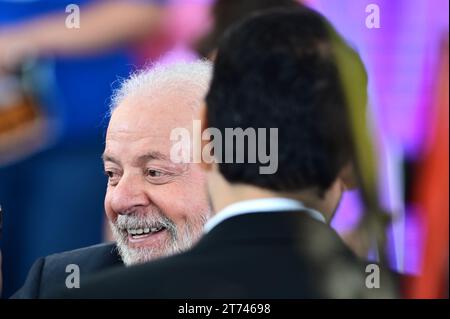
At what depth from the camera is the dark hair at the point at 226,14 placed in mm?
2139

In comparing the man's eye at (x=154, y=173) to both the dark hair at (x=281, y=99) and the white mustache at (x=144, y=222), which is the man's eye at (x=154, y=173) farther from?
the dark hair at (x=281, y=99)

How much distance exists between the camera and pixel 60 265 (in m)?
2.16

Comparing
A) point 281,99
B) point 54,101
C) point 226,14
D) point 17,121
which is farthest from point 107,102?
point 281,99

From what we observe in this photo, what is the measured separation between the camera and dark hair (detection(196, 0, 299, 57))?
84.2 inches

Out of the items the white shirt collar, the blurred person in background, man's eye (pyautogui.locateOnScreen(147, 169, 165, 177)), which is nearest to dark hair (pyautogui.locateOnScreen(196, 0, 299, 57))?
the blurred person in background

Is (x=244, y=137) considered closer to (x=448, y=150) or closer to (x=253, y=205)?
(x=253, y=205)

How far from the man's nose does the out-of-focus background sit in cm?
8

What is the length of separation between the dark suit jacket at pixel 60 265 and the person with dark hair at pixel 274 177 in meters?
0.88

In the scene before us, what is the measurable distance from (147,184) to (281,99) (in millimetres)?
893

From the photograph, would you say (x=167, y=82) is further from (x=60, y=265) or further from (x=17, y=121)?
(x=60, y=265)

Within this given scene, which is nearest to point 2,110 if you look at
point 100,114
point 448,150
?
point 100,114

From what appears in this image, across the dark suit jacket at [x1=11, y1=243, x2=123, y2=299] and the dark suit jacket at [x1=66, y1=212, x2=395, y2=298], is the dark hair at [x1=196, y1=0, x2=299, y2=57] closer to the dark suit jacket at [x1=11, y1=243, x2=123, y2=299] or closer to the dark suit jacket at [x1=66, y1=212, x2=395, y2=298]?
the dark suit jacket at [x1=11, y1=243, x2=123, y2=299]

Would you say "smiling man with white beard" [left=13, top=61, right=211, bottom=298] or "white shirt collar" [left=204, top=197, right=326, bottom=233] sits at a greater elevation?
"smiling man with white beard" [left=13, top=61, right=211, bottom=298]
